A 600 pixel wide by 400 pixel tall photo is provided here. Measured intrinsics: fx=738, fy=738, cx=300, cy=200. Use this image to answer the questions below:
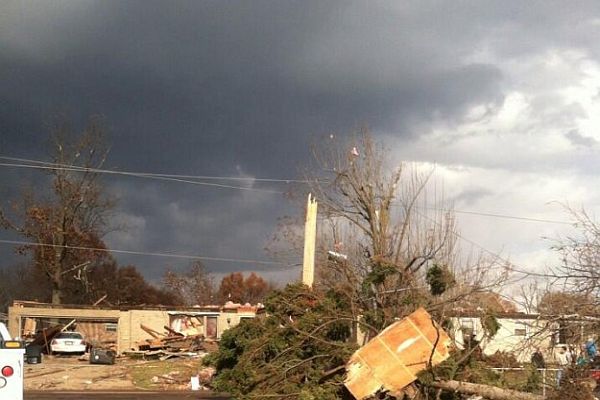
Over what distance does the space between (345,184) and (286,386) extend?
1358 centimetres

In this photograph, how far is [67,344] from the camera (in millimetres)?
39688

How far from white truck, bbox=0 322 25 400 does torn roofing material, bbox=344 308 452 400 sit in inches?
164

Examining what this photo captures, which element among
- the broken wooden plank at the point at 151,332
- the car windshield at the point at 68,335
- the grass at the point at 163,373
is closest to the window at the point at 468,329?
the grass at the point at 163,373

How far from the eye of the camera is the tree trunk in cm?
886

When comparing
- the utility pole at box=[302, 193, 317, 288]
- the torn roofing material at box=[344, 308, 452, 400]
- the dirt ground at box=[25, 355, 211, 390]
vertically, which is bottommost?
the dirt ground at box=[25, 355, 211, 390]

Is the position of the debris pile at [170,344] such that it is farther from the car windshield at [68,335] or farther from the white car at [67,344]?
the car windshield at [68,335]

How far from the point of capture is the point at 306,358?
1147 cm

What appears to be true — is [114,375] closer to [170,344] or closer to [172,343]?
[170,344]

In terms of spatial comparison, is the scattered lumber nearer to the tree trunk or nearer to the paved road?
the paved road

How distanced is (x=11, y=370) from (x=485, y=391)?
5.85 metres

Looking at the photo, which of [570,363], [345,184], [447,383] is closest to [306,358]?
[447,383]

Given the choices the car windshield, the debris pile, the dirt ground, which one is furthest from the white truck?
the car windshield

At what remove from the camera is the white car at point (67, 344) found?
39.5m

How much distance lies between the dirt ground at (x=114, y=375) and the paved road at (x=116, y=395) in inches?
65.1
